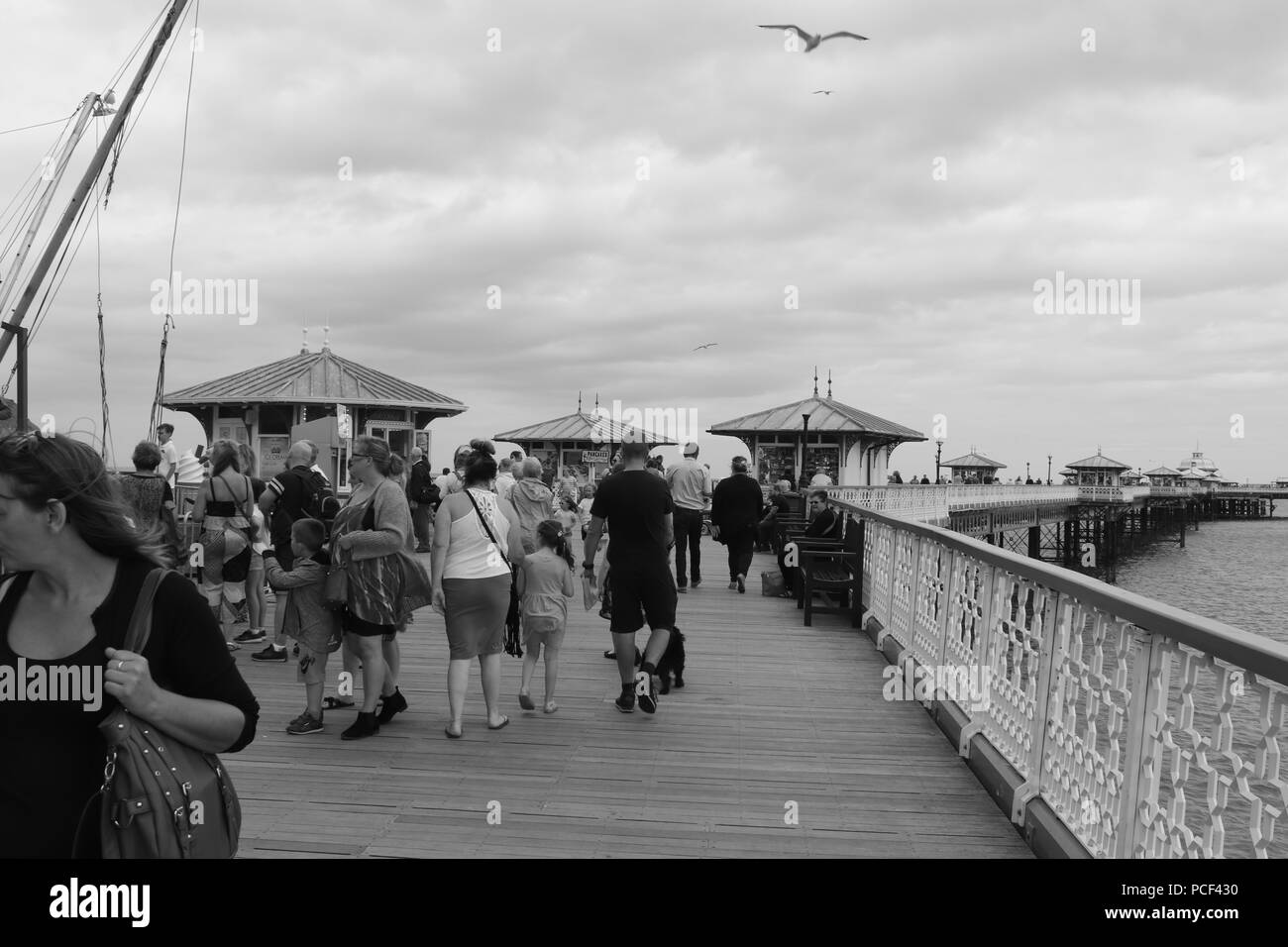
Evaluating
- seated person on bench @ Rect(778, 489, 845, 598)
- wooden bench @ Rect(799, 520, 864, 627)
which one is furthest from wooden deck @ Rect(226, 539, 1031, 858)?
seated person on bench @ Rect(778, 489, 845, 598)

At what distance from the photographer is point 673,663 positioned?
7684 millimetres

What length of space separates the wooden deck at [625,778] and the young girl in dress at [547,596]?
14.5 inches

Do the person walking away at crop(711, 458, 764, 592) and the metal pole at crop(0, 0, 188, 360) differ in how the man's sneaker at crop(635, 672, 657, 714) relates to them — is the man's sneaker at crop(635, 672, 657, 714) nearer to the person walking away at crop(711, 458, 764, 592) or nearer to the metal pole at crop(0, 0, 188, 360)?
the person walking away at crop(711, 458, 764, 592)

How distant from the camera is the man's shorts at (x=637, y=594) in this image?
6637mm

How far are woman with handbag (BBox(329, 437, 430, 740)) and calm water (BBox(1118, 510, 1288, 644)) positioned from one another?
1409 cm

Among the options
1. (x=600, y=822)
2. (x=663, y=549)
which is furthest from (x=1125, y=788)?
(x=663, y=549)

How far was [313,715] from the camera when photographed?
20.1 feet

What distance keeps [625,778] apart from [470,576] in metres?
1.50

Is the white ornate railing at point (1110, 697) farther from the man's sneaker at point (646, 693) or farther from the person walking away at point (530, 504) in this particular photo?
the person walking away at point (530, 504)

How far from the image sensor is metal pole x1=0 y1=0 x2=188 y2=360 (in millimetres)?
21484

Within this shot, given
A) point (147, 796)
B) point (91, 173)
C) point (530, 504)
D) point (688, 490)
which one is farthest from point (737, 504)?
point (91, 173)
